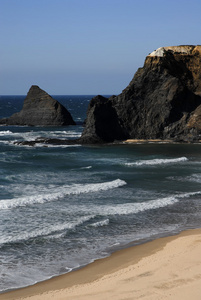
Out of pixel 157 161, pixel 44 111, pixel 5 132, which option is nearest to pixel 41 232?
pixel 157 161

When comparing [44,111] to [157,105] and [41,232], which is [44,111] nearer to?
[157,105]

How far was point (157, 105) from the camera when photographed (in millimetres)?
56812

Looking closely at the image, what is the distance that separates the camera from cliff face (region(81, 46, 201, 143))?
55.5m

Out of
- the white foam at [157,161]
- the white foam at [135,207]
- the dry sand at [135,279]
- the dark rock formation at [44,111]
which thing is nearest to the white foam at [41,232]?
the white foam at [135,207]

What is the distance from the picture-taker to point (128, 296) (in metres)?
12.9

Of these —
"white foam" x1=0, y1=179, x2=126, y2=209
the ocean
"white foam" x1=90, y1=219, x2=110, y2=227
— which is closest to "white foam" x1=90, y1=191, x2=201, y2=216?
the ocean

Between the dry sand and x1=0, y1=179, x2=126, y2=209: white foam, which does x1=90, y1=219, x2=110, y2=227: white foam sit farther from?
x1=0, y1=179, x2=126, y2=209: white foam

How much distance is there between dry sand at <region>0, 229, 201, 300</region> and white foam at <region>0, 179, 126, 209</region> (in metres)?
8.91

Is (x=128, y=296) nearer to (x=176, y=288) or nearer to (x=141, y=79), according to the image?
(x=176, y=288)

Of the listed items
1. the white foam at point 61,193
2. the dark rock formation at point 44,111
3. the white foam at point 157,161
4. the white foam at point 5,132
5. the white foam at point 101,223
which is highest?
the dark rock formation at point 44,111

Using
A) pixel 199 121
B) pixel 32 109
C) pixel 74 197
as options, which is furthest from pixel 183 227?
pixel 32 109

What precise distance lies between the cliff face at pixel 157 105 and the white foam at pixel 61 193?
2449 cm

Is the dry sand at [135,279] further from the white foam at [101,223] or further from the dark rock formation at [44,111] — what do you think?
the dark rock formation at [44,111]

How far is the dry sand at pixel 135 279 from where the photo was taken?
42.9 feet
